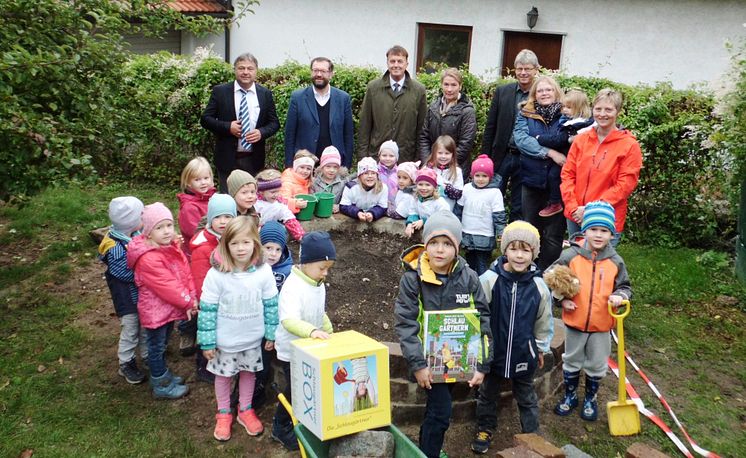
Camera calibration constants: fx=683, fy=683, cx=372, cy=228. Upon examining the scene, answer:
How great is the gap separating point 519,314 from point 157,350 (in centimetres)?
250

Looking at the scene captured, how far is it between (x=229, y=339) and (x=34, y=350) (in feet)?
6.97

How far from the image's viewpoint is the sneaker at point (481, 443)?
4.41 m

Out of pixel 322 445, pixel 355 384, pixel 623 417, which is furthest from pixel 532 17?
pixel 322 445

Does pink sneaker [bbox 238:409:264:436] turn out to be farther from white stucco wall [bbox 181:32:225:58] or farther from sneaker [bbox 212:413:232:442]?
white stucco wall [bbox 181:32:225:58]

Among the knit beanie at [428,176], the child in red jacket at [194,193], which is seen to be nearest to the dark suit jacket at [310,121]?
the knit beanie at [428,176]

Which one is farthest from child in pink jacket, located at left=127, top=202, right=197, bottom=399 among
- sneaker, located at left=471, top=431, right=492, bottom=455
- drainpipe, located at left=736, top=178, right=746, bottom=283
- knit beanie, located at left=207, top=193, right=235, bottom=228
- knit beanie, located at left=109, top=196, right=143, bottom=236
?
drainpipe, located at left=736, top=178, right=746, bottom=283

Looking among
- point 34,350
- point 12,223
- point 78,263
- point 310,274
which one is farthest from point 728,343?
point 12,223

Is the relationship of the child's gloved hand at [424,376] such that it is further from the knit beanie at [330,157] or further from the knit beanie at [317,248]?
the knit beanie at [330,157]

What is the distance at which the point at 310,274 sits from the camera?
4.11m

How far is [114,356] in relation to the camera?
5.41 metres

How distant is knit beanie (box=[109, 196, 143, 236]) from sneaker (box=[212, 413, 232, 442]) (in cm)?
148

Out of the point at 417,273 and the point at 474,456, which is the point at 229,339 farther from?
the point at 474,456

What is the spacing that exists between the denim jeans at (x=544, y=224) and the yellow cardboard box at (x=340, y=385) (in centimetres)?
306

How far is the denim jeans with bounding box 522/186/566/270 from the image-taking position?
619cm
